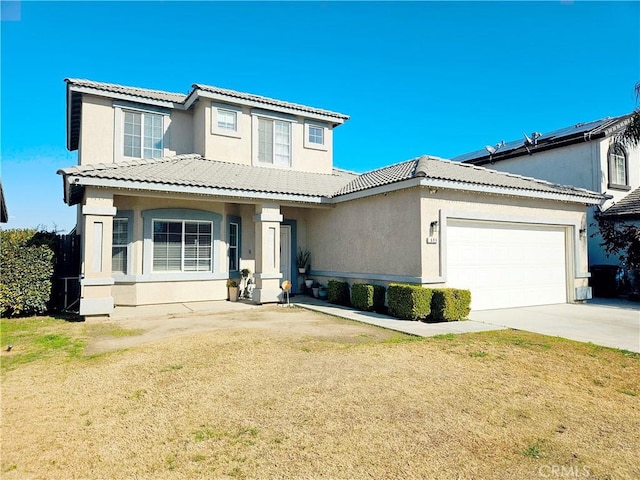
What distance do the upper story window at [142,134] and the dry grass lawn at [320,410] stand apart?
9018 mm

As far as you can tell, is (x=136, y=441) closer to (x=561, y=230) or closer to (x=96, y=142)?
(x=96, y=142)

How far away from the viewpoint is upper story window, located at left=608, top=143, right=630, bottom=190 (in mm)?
16922

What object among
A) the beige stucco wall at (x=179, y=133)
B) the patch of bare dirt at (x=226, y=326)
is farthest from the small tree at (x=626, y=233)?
the beige stucco wall at (x=179, y=133)

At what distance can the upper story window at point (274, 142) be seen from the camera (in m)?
16.2

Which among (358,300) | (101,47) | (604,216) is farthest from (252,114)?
(604,216)

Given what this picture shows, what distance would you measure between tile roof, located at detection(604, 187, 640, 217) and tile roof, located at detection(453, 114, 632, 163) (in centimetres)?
305

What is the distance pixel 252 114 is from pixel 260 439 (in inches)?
554

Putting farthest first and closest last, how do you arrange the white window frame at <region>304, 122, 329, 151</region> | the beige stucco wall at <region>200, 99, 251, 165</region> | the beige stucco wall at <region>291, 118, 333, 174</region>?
the white window frame at <region>304, 122, 329, 151</region>, the beige stucco wall at <region>291, 118, 333, 174</region>, the beige stucco wall at <region>200, 99, 251, 165</region>

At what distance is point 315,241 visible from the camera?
1576cm

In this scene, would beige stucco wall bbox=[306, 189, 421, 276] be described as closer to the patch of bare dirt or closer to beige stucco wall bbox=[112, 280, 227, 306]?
the patch of bare dirt

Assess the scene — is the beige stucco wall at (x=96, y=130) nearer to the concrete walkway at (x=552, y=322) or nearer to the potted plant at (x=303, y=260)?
the potted plant at (x=303, y=260)

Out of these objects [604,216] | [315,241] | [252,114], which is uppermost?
[252,114]

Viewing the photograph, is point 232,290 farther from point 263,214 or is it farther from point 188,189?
point 188,189

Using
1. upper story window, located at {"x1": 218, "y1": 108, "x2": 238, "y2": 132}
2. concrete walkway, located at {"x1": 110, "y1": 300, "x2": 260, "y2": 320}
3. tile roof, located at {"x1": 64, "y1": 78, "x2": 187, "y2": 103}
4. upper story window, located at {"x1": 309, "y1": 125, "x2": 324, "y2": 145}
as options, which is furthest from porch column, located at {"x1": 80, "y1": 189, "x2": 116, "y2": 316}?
upper story window, located at {"x1": 309, "y1": 125, "x2": 324, "y2": 145}
